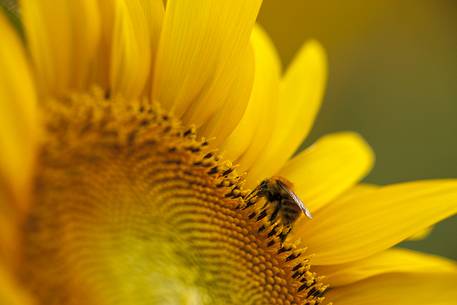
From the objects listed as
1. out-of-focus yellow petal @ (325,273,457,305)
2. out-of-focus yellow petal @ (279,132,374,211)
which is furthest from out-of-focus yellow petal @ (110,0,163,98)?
out-of-focus yellow petal @ (325,273,457,305)

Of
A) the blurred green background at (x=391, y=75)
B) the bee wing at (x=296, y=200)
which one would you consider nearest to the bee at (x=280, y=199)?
the bee wing at (x=296, y=200)

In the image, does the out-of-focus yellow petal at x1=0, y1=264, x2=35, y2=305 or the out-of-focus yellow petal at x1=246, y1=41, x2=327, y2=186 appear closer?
the out-of-focus yellow petal at x1=0, y1=264, x2=35, y2=305

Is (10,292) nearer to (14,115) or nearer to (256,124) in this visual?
(14,115)

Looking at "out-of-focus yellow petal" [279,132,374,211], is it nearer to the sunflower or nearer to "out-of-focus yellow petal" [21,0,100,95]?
the sunflower

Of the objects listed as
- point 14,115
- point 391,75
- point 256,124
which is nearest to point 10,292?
point 14,115

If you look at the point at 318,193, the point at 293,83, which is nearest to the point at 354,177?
the point at 318,193
